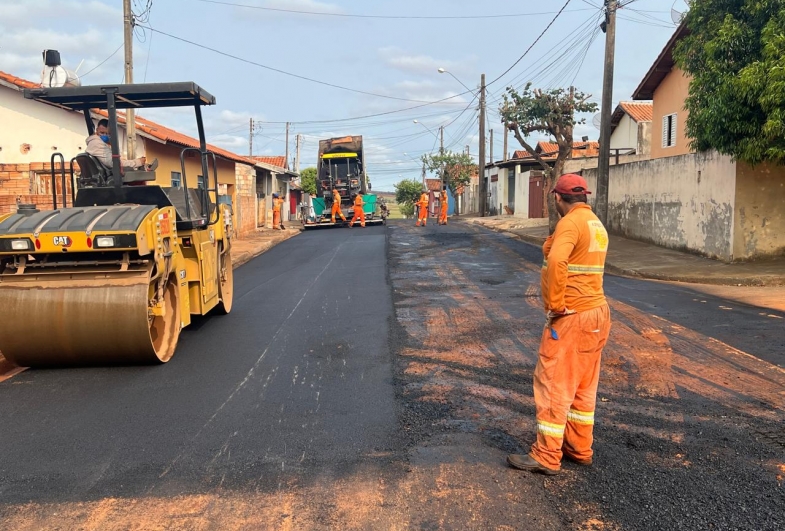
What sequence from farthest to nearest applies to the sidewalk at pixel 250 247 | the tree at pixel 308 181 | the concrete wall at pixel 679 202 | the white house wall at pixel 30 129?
1. the tree at pixel 308 181
2. the sidewalk at pixel 250 247
3. the white house wall at pixel 30 129
4. the concrete wall at pixel 679 202

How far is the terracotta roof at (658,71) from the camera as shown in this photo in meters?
20.4

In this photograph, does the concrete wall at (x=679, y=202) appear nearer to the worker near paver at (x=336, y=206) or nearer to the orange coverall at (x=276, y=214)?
the worker near paver at (x=336, y=206)

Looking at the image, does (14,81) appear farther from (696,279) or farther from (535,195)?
(535,195)

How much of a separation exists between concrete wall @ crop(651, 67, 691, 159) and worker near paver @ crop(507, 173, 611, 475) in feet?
60.8

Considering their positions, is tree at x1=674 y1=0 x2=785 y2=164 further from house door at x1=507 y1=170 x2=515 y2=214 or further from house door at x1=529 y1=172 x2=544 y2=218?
house door at x1=507 y1=170 x2=515 y2=214

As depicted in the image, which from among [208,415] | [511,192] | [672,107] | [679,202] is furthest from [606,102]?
[511,192]

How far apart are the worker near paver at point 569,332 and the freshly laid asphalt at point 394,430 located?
227 millimetres

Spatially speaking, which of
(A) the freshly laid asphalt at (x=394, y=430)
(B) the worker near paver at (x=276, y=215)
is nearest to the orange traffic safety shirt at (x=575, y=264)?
(A) the freshly laid asphalt at (x=394, y=430)

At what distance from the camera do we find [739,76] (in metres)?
11.6

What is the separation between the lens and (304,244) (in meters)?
20.4

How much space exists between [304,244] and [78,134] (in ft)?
22.6

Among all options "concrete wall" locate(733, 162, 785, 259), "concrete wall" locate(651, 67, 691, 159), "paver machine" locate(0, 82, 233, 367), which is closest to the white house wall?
"paver machine" locate(0, 82, 233, 367)

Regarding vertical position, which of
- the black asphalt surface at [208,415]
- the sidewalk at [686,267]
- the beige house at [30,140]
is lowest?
the black asphalt surface at [208,415]

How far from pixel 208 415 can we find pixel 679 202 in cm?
1354
